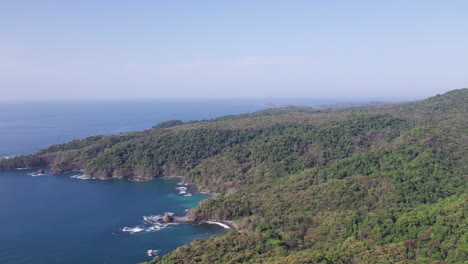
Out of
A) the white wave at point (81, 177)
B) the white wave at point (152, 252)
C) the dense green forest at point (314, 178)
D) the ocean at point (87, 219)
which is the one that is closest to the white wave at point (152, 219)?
the ocean at point (87, 219)

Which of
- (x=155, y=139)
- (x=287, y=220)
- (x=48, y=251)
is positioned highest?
(x=155, y=139)

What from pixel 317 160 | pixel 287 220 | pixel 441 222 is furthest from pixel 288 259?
Result: pixel 317 160

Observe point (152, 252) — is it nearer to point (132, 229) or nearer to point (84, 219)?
point (132, 229)

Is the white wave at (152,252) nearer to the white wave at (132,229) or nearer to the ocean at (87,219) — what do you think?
the ocean at (87,219)

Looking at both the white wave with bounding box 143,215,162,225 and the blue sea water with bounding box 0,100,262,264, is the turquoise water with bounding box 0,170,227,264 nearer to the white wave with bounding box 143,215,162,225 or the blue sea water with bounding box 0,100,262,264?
the blue sea water with bounding box 0,100,262,264

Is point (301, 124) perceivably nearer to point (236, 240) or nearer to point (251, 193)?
point (251, 193)

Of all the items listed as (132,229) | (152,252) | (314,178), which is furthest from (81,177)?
(314,178)
